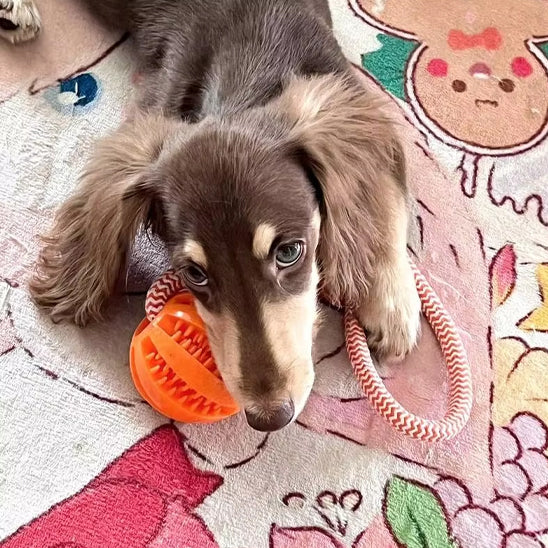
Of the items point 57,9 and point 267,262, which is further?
point 57,9

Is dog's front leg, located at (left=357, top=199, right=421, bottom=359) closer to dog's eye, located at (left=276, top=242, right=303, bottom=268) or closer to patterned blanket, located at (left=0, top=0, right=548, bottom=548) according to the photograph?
patterned blanket, located at (left=0, top=0, right=548, bottom=548)

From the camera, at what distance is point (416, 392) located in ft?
5.15

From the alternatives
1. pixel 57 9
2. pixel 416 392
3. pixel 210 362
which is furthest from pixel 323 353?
pixel 57 9

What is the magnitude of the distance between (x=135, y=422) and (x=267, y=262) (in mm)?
464

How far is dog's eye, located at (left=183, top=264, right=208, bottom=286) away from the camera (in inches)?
51.5

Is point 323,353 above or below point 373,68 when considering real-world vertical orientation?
below

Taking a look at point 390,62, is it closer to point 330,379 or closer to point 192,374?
point 330,379

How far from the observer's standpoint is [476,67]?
2.00m

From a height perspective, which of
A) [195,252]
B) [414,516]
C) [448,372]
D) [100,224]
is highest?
[195,252]

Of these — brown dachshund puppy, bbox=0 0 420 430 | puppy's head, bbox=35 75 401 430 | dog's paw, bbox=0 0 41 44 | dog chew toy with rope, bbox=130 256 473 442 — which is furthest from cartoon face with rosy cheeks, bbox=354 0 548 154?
dog's paw, bbox=0 0 41 44

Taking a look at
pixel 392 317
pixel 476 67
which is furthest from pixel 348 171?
pixel 476 67

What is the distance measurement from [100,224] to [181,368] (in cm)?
32

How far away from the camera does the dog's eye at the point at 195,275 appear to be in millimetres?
1308

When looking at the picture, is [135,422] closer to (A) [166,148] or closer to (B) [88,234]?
(B) [88,234]
